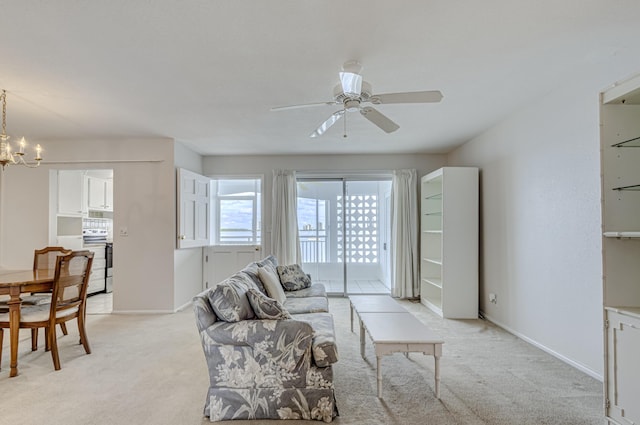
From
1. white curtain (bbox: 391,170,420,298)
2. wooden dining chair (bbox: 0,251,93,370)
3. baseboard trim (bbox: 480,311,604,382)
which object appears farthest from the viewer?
white curtain (bbox: 391,170,420,298)

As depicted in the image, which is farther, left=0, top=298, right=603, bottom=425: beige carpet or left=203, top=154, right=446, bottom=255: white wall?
left=203, top=154, right=446, bottom=255: white wall

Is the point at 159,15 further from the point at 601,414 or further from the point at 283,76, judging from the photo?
the point at 601,414

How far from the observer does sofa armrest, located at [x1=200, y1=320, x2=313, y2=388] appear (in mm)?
2156

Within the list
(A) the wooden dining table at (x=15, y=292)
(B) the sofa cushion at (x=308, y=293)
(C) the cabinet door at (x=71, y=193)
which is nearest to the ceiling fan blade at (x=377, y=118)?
(B) the sofa cushion at (x=308, y=293)

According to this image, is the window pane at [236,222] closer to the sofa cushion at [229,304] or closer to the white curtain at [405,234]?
the white curtain at [405,234]

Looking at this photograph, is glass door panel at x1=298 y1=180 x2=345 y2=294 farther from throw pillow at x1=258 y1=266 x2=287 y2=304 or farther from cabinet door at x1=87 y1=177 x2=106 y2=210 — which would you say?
cabinet door at x1=87 y1=177 x2=106 y2=210

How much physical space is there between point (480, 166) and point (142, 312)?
17.4 ft

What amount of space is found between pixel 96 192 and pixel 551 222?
721cm

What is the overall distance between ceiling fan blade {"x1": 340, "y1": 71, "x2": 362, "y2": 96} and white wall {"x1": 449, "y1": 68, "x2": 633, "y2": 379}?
6.57 feet

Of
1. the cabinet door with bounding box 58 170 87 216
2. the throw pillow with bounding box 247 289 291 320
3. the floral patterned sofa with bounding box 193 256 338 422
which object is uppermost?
the cabinet door with bounding box 58 170 87 216

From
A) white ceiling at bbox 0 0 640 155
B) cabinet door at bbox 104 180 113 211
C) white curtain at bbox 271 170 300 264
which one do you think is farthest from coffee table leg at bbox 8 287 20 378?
cabinet door at bbox 104 180 113 211

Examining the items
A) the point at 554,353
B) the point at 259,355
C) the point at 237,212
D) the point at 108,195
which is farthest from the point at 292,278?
the point at 108,195

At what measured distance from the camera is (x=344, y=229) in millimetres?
6152

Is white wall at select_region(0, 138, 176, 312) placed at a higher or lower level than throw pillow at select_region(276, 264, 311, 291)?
higher
